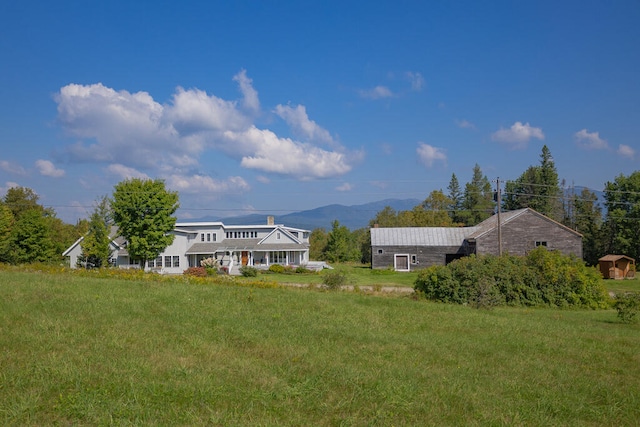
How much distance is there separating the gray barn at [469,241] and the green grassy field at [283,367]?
34776mm

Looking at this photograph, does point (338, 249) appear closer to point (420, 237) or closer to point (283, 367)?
point (420, 237)

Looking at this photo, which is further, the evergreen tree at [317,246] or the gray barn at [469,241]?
the evergreen tree at [317,246]

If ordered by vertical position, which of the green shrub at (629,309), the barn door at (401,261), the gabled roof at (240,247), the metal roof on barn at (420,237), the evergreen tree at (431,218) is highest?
the evergreen tree at (431,218)

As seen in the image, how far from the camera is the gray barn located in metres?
46.2

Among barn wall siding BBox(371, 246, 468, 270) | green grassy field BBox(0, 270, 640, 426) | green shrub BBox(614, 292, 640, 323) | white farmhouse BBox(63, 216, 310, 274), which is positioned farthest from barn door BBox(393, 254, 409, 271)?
green grassy field BBox(0, 270, 640, 426)

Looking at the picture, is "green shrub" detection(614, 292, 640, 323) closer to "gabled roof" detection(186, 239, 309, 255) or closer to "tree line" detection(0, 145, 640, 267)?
"tree line" detection(0, 145, 640, 267)

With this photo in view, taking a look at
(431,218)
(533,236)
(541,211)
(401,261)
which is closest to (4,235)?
(401,261)

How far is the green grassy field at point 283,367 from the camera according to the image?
6.11 meters

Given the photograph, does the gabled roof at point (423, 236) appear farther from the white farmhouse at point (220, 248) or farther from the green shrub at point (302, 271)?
the green shrub at point (302, 271)

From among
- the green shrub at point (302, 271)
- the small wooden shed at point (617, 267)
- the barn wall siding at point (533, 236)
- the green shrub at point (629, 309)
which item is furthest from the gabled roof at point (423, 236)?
the green shrub at point (629, 309)

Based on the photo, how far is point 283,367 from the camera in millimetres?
7941

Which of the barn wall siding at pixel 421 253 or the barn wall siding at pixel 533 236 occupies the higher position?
the barn wall siding at pixel 533 236

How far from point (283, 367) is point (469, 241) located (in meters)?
43.9

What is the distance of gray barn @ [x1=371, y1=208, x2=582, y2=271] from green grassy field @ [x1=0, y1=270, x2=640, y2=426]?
1369 inches
